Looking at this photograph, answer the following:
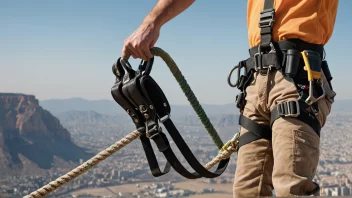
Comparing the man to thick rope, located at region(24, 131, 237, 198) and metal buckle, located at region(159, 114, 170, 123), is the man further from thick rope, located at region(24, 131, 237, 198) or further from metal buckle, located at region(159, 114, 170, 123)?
thick rope, located at region(24, 131, 237, 198)

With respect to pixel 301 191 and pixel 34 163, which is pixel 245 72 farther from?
pixel 34 163

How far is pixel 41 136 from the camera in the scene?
8075cm

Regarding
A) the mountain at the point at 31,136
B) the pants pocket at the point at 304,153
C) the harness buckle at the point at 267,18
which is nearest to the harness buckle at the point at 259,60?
the harness buckle at the point at 267,18

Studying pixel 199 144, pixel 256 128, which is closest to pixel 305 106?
pixel 256 128

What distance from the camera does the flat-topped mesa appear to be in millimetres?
77938

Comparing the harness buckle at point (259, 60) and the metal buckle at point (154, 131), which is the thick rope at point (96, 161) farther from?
the harness buckle at point (259, 60)

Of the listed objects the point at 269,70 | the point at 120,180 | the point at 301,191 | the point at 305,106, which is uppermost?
the point at 269,70

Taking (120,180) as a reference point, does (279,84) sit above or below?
above

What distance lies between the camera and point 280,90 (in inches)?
98.3

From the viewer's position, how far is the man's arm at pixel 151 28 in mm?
2520

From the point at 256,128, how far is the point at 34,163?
2881 inches

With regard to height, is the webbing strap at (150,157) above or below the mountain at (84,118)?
below

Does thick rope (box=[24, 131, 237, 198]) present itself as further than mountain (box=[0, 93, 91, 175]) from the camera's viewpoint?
No

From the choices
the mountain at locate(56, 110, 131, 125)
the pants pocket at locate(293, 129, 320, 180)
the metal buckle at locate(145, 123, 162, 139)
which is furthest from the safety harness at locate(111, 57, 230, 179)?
the mountain at locate(56, 110, 131, 125)
